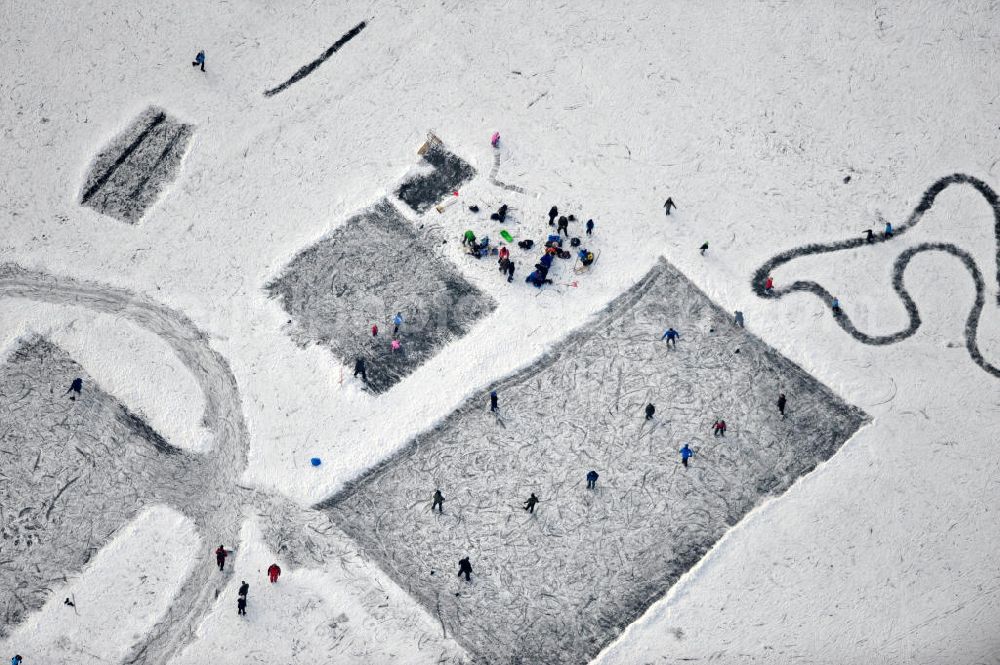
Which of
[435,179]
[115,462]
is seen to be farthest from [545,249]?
[115,462]

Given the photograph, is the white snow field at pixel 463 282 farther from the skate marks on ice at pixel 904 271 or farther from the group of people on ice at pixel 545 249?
the group of people on ice at pixel 545 249

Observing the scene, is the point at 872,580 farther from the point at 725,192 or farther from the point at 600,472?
the point at 725,192

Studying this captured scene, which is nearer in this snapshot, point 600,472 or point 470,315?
point 600,472

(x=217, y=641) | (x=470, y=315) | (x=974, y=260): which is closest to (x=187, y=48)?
(x=470, y=315)

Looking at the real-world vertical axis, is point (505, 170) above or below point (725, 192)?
above

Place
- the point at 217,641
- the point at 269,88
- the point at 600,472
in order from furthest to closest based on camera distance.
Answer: the point at 269,88, the point at 600,472, the point at 217,641

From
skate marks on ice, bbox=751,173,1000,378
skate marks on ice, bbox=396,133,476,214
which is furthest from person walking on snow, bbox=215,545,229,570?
skate marks on ice, bbox=751,173,1000,378

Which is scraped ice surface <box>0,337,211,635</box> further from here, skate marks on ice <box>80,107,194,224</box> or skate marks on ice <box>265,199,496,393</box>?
skate marks on ice <box>80,107,194,224</box>

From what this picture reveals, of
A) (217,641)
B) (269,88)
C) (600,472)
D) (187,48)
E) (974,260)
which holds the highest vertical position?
(187,48)
